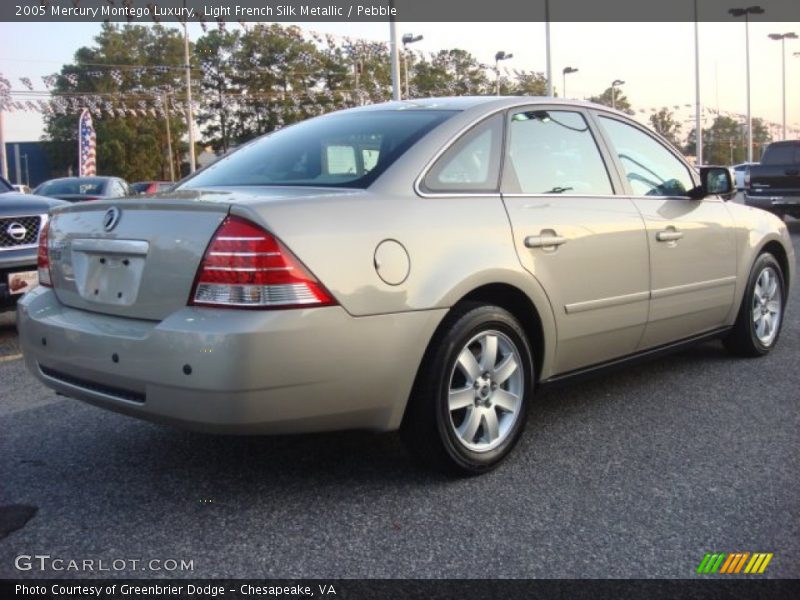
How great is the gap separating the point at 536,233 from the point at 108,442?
2.18 metres

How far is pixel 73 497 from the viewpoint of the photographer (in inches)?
122

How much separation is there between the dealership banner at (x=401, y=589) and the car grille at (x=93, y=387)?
2.16 feet

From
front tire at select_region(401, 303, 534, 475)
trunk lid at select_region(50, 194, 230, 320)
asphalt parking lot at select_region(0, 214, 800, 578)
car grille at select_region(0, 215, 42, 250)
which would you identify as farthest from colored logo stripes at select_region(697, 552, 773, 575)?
car grille at select_region(0, 215, 42, 250)

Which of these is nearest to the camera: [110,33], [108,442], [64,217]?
[64,217]

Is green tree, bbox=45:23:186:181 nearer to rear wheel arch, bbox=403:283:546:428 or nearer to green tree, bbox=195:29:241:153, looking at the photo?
green tree, bbox=195:29:241:153

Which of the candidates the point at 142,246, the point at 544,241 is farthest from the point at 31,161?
the point at 544,241

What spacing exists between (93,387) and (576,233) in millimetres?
2160

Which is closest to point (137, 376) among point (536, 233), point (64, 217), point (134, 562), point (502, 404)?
point (134, 562)

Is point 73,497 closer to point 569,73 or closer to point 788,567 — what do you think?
point 788,567

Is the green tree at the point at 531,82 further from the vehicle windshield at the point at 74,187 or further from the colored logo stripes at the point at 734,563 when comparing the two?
the colored logo stripes at the point at 734,563

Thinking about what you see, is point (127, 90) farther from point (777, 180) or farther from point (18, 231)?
point (18, 231)

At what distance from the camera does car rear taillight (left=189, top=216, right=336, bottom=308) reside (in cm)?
271

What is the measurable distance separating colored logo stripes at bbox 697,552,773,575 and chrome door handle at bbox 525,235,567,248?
144 cm

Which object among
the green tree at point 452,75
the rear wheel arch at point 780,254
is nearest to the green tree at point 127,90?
the green tree at point 452,75
